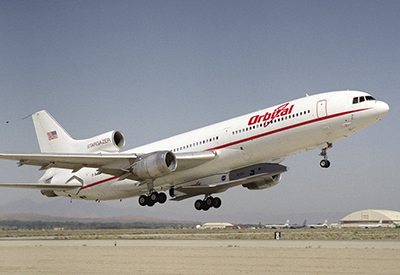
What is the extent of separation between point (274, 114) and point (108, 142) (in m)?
16.3

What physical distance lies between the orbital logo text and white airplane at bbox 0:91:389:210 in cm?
7

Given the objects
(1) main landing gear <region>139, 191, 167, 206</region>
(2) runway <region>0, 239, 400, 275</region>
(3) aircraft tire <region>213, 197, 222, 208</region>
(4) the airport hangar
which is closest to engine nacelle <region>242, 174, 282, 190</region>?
(3) aircraft tire <region>213, 197, 222, 208</region>

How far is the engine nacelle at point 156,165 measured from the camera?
32500 millimetres

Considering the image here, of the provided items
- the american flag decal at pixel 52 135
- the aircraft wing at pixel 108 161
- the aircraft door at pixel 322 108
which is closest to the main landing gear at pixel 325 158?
the aircraft door at pixel 322 108

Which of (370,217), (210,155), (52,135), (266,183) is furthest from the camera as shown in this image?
(370,217)

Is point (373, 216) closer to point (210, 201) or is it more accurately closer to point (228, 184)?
point (210, 201)

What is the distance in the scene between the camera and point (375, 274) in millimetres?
18469

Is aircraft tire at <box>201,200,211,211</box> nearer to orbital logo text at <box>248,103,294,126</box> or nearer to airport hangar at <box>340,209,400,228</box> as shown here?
orbital logo text at <box>248,103,294,126</box>

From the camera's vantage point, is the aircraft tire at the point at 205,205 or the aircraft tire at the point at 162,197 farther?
the aircraft tire at the point at 205,205

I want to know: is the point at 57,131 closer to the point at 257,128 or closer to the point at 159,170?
the point at 159,170

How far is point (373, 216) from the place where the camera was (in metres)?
135

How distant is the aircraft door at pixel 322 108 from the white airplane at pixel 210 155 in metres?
0.03

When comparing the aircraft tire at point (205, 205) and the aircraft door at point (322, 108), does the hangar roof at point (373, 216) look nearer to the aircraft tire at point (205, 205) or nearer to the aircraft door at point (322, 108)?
the aircraft tire at point (205, 205)

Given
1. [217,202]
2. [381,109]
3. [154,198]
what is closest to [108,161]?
[154,198]
